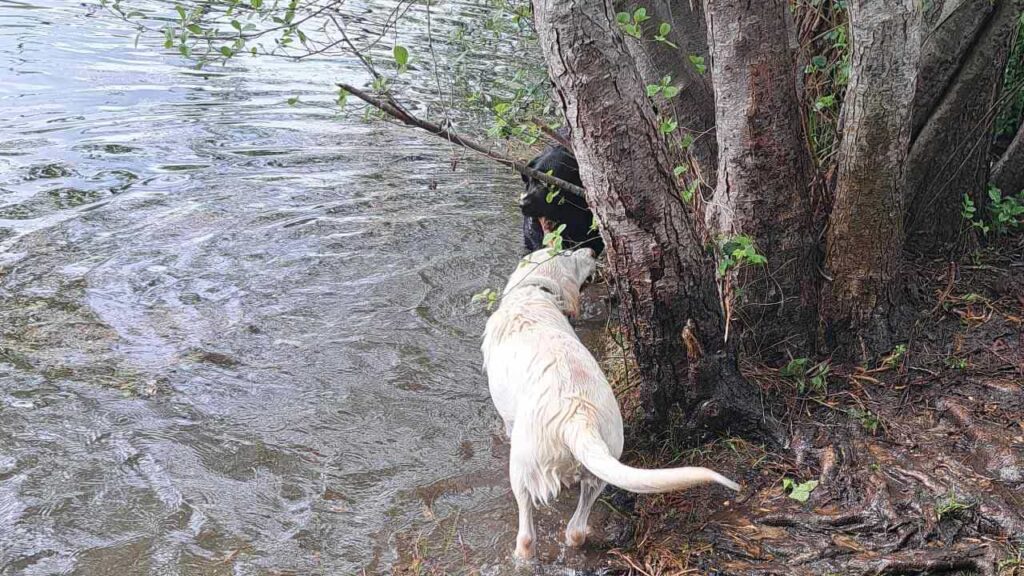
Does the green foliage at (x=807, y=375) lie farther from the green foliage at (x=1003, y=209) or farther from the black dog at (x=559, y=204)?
the black dog at (x=559, y=204)

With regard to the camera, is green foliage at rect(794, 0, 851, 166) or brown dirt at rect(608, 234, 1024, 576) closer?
brown dirt at rect(608, 234, 1024, 576)

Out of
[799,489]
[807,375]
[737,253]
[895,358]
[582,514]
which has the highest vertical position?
[737,253]

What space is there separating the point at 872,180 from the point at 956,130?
93cm

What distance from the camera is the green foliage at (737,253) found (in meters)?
3.65

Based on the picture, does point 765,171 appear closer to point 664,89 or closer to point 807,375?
point 664,89

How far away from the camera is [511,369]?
4039mm

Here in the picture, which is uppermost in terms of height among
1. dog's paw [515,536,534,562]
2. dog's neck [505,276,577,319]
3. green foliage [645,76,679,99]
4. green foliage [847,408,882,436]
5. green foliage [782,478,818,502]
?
green foliage [645,76,679,99]

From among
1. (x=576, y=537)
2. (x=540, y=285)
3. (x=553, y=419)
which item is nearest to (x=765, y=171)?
(x=540, y=285)

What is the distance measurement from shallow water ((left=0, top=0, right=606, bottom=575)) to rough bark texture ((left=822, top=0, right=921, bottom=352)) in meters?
2.07

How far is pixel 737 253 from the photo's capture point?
143 inches

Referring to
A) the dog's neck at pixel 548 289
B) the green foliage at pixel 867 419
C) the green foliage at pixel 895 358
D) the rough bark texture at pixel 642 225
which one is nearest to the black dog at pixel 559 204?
the dog's neck at pixel 548 289

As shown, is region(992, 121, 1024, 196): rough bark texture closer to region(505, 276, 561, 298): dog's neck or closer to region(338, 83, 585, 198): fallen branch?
region(338, 83, 585, 198): fallen branch

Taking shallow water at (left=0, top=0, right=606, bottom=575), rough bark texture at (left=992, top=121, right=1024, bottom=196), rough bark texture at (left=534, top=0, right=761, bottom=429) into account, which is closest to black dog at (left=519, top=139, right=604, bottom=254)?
shallow water at (left=0, top=0, right=606, bottom=575)

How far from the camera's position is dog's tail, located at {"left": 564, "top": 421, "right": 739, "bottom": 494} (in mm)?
2795
